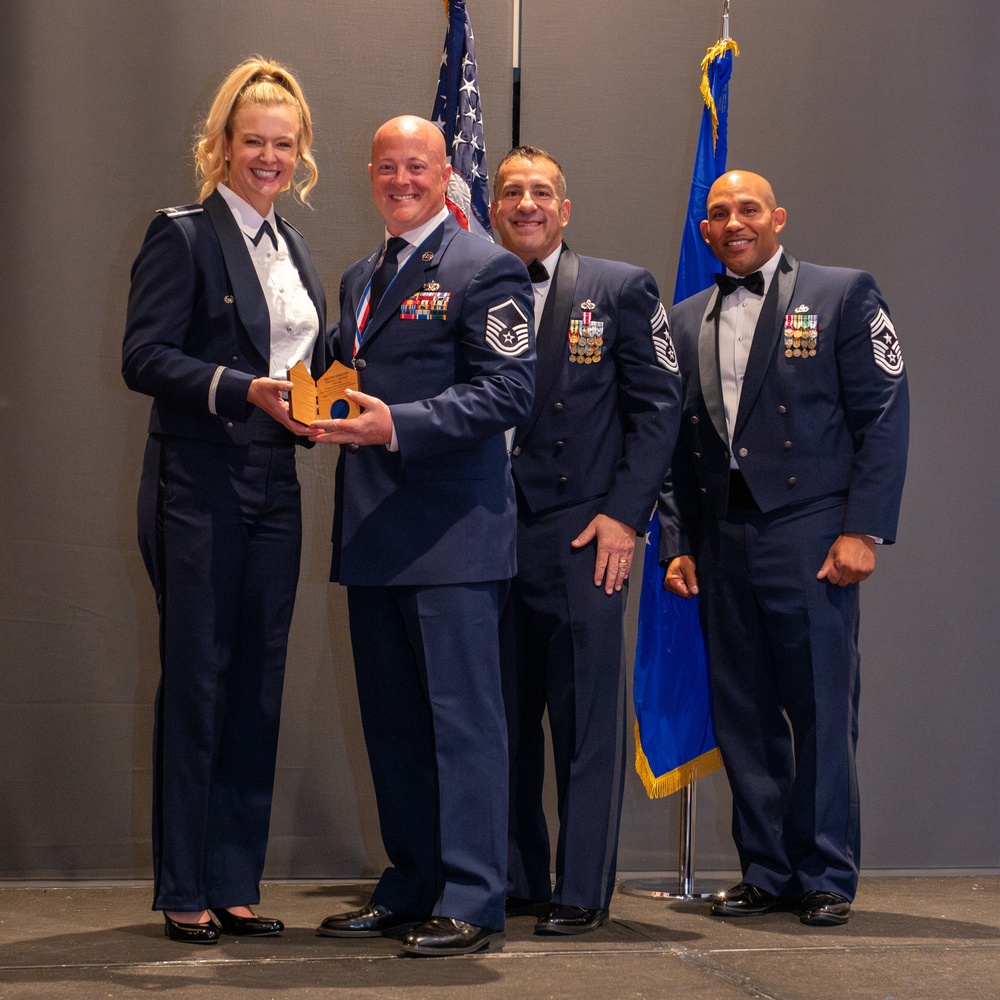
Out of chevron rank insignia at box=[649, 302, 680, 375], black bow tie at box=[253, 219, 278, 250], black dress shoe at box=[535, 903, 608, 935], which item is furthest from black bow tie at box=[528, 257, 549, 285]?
black dress shoe at box=[535, 903, 608, 935]

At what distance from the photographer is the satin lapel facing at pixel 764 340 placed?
10.3ft

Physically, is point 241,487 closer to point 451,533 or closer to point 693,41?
point 451,533

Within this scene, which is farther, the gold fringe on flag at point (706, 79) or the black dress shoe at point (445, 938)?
the gold fringe on flag at point (706, 79)

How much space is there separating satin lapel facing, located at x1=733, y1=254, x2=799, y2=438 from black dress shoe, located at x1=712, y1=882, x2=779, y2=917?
1.07 m

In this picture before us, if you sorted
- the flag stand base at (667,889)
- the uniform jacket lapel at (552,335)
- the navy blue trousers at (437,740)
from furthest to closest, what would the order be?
the flag stand base at (667,889), the uniform jacket lapel at (552,335), the navy blue trousers at (437,740)

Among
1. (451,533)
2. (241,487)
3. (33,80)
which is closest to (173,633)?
(241,487)

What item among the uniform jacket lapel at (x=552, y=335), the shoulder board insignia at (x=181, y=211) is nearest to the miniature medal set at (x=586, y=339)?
the uniform jacket lapel at (x=552, y=335)

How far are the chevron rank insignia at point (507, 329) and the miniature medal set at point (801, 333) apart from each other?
813 mm

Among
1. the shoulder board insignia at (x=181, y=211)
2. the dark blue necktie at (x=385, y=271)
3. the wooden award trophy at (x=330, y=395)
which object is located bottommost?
the wooden award trophy at (x=330, y=395)

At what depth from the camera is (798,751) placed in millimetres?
3115

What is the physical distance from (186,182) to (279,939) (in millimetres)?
2078

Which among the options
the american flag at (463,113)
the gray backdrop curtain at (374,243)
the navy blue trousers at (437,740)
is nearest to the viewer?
the navy blue trousers at (437,740)

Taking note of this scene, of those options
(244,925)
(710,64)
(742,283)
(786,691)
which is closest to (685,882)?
(786,691)

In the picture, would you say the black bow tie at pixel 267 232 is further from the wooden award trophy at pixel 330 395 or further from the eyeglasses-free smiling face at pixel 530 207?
the eyeglasses-free smiling face at pixel 530 207
